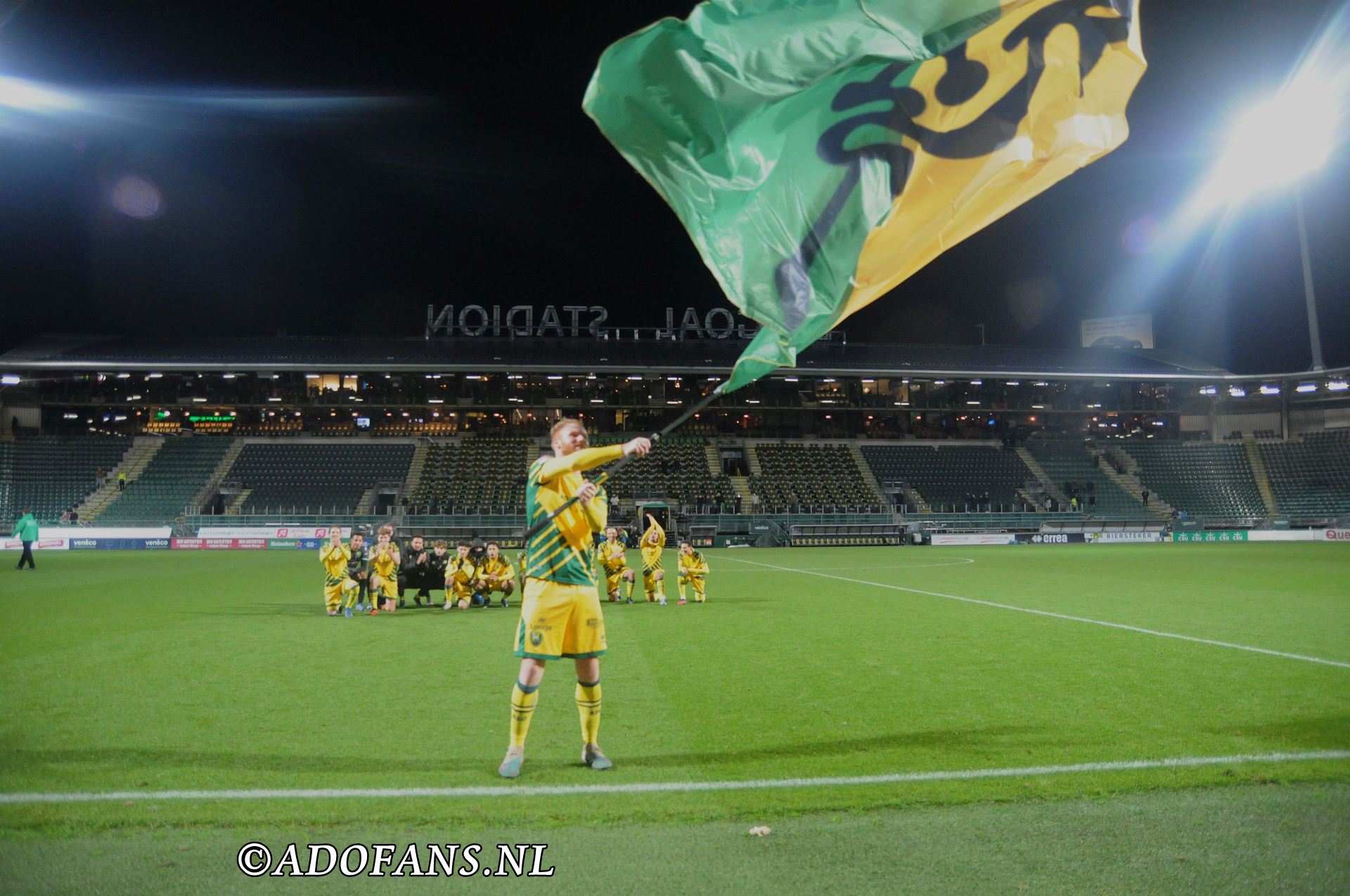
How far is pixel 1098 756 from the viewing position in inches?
233

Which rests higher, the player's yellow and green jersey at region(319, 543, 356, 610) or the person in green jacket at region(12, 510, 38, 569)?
the person in green jacket at region(12, 510, 38, 569)

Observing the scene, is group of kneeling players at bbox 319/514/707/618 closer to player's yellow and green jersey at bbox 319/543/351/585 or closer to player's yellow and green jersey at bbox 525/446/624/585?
player's yellow and green jersey at bbox 319/543/351/585

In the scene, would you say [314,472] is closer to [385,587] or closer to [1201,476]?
[385,587]

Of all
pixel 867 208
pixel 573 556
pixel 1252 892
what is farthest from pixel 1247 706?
pixel 573 556

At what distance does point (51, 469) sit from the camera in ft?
167

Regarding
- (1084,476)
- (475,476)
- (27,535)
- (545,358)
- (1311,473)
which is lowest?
(27,535)

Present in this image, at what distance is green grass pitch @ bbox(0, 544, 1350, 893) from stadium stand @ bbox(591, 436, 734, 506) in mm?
37970

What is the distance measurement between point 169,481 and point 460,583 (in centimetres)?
4157

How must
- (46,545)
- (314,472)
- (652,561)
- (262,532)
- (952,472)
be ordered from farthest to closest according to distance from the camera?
(952,472) < (314,472) < (262,532) < (46,545) < (652,561)

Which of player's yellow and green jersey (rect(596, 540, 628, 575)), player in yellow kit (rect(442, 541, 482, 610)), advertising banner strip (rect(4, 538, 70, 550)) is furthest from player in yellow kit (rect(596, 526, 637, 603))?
advertising banner strip (rect(4, 538, 70, 550))

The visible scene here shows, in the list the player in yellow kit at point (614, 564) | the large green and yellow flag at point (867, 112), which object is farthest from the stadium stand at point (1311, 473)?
the large green and yellow flag at point (867, 112)

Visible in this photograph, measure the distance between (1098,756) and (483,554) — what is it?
1479 cm

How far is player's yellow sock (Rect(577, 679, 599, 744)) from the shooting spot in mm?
5969

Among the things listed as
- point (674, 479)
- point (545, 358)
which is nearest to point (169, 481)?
point (545, 358)
